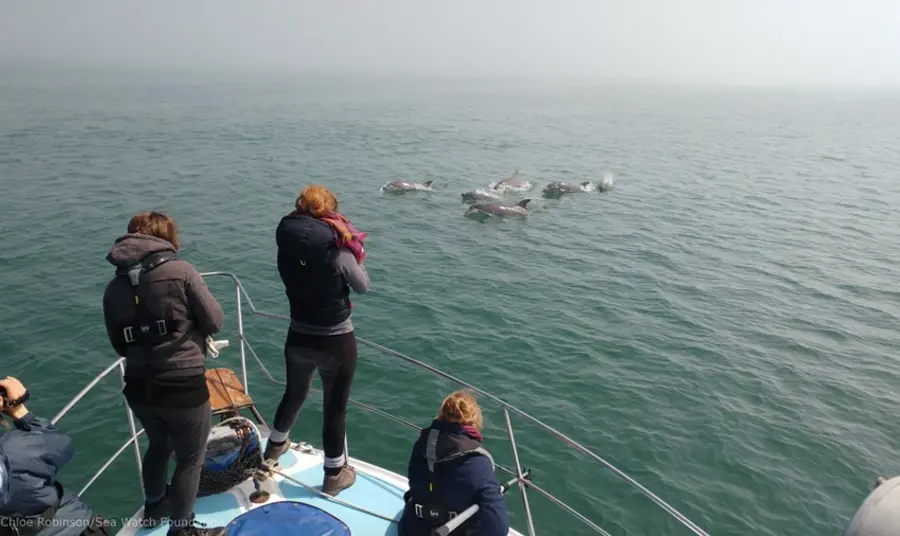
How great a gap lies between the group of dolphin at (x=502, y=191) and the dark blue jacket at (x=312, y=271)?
2488cm

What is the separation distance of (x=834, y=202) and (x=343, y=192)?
95.6 ft

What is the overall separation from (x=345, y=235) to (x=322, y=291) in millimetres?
603

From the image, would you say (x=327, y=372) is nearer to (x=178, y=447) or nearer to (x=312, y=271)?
(x=312, y=271)

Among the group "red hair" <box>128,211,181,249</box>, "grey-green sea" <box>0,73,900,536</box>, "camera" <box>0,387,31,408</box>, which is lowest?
"grey-green sea" <box>0,73,900,536</box>

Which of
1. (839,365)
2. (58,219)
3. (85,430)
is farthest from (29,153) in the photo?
(839,365)

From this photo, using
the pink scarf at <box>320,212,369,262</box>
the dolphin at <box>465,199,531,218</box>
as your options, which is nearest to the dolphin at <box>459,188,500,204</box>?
the dolphin at <box>465,199,531,218</box>

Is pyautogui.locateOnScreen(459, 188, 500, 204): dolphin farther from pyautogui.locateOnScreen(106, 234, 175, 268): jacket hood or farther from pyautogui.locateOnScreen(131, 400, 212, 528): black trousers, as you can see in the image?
pyautogui.locateOnScreen(106, 234, 175, 268): jacket hood

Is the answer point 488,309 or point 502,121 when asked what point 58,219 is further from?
point 502,121

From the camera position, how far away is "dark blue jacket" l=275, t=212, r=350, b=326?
5.91 m

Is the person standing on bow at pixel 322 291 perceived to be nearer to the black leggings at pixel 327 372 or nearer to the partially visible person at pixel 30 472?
the black leggings at pixel 327 372

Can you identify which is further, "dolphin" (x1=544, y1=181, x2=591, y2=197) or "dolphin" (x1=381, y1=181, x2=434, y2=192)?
"dolphin" (x1=544, y1=181, x2=591, y2=197)

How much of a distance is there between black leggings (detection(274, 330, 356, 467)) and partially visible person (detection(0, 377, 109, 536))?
86.4 inches

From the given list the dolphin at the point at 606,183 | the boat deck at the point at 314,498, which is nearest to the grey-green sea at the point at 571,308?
the dolphin at the point at 606,183

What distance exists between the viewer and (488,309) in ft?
64.0
